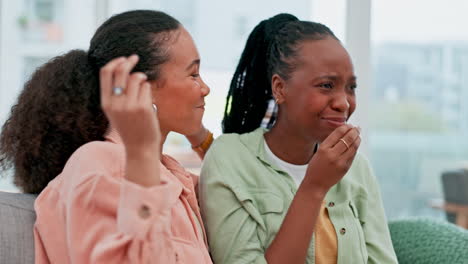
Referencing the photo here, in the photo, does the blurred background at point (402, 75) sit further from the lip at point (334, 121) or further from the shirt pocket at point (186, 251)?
the shirt pocket at point (186, 251)

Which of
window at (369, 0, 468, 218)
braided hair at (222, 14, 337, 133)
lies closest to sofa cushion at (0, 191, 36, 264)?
braided hair at (222, 14, 337, 133)

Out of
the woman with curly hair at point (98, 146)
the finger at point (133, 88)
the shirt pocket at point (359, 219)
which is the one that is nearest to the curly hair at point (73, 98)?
the woman with curly hair at point (98, 146)

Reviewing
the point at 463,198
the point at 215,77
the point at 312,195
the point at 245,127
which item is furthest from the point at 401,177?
the point at 312,195

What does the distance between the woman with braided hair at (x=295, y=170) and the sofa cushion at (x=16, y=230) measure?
0.40m

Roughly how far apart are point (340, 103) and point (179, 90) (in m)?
0.40

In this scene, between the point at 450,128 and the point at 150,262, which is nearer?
the point at 150,262

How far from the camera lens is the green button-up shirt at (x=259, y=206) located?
58.1 inches

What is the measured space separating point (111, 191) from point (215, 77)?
149 centimetres

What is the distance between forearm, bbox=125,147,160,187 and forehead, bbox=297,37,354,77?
0.65 meters

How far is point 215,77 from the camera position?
2.56 metres

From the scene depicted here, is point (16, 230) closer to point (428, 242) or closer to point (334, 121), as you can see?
point (334, 121)

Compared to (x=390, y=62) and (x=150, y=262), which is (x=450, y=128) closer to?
(x=390, y=62)

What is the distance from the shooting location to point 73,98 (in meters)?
1.33

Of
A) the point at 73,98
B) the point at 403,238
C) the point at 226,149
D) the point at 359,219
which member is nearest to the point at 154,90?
the point at 73,98
